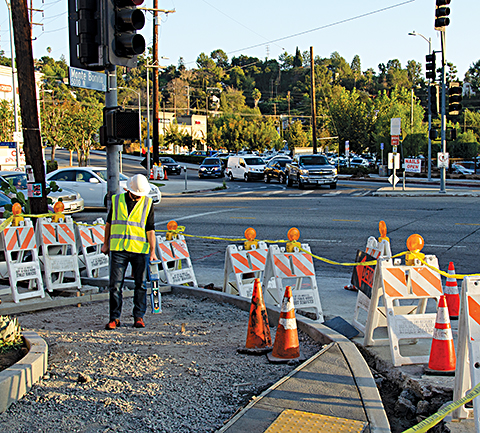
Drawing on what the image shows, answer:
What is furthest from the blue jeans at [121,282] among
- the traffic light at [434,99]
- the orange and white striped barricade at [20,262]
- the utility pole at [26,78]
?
the traffic light at [434,99]

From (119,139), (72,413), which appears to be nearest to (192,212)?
(119,139)

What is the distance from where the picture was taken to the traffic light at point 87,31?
6.77 meters

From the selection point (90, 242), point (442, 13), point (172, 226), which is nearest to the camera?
point (172, 226)

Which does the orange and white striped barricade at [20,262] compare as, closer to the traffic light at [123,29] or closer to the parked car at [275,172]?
the traffic light at [123,29]

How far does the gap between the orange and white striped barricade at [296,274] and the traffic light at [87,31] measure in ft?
10.5

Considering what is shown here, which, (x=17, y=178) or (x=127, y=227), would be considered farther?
(x=17, y=178)

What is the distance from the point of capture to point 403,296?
5.57 metres

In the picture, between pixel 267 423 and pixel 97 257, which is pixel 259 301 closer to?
pixel 267 423

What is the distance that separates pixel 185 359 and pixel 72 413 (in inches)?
54.0

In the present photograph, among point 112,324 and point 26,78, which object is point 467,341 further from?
point 26,78

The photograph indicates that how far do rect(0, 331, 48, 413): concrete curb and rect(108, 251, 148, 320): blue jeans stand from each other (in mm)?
1254

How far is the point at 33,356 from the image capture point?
4.89 meters

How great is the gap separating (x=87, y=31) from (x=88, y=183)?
14320mm

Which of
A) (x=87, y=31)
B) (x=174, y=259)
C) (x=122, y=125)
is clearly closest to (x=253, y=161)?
(x=174, y=259)
